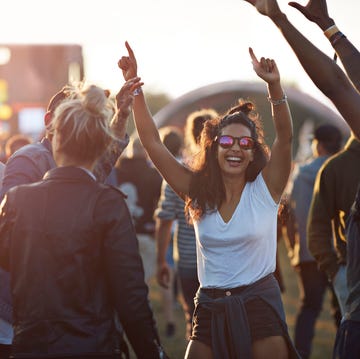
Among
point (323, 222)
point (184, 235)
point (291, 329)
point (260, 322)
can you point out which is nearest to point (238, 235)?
point (260, 322)

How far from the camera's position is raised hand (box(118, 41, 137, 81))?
225 inches

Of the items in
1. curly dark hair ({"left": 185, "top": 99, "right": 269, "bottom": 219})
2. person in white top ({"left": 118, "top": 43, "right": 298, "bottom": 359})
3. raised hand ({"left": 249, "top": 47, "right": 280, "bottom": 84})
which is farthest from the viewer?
curly dark hair ({"left": 185, "top": 99, "right": 269, "bottom": 219})

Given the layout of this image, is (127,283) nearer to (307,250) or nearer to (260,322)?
(260,322)

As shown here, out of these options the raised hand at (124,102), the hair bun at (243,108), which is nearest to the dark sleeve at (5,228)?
the raised hand at (124,102)

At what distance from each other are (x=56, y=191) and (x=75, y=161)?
5.8 inches

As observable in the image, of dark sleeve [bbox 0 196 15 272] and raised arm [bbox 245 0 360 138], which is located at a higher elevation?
raised arm [bbox 245 0 360 138]

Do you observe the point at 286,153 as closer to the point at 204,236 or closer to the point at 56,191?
the point at 204,236

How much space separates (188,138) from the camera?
8320 mm

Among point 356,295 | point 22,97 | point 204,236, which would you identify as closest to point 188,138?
point 204,236

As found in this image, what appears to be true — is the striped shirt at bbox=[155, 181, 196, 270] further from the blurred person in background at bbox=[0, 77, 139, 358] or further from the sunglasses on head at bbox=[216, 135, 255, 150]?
the blurred person in background at bbox=[0, 77, 139, 358]

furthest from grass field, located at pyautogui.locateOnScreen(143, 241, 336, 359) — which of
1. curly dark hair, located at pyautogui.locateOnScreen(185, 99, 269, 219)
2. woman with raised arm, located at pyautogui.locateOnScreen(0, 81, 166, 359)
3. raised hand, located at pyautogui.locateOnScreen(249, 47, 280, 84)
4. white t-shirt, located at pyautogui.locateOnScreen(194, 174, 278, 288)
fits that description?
woman with raised arm, located at pyautogui.locateOnScreen(0, 81, 166, 359)

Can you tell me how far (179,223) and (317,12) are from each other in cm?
404

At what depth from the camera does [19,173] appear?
546 cm

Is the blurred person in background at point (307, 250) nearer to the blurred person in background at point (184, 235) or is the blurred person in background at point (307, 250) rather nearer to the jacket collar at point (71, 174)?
the blurred person in background at point (184, 235)
